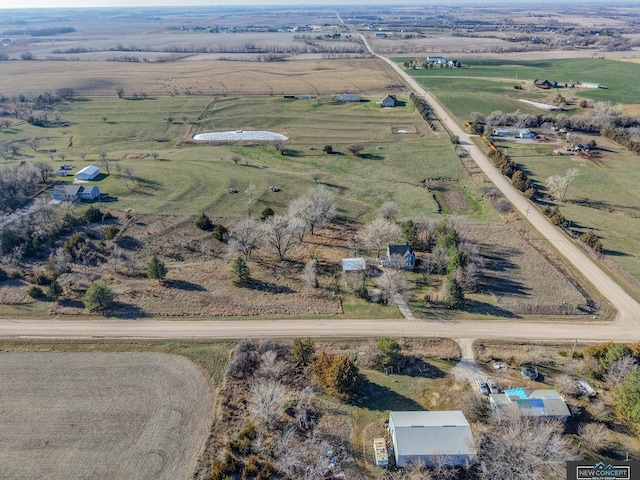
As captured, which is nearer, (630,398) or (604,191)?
(630,398)

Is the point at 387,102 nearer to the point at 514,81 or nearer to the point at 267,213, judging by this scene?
the point at 514,81

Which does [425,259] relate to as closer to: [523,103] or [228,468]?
[228,468]

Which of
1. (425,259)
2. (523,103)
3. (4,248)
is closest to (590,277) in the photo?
(425,259)

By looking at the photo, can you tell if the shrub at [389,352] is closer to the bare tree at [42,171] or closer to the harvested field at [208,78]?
the bare tree at [42,171]

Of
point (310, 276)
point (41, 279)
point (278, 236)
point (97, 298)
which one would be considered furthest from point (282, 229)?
point (41, 279)

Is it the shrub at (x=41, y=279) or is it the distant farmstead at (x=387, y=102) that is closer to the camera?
the shrub at (x=41, y=279)

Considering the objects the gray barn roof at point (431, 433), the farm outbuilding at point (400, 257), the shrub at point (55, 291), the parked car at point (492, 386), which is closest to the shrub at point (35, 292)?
the shrub at point (55, 291)
